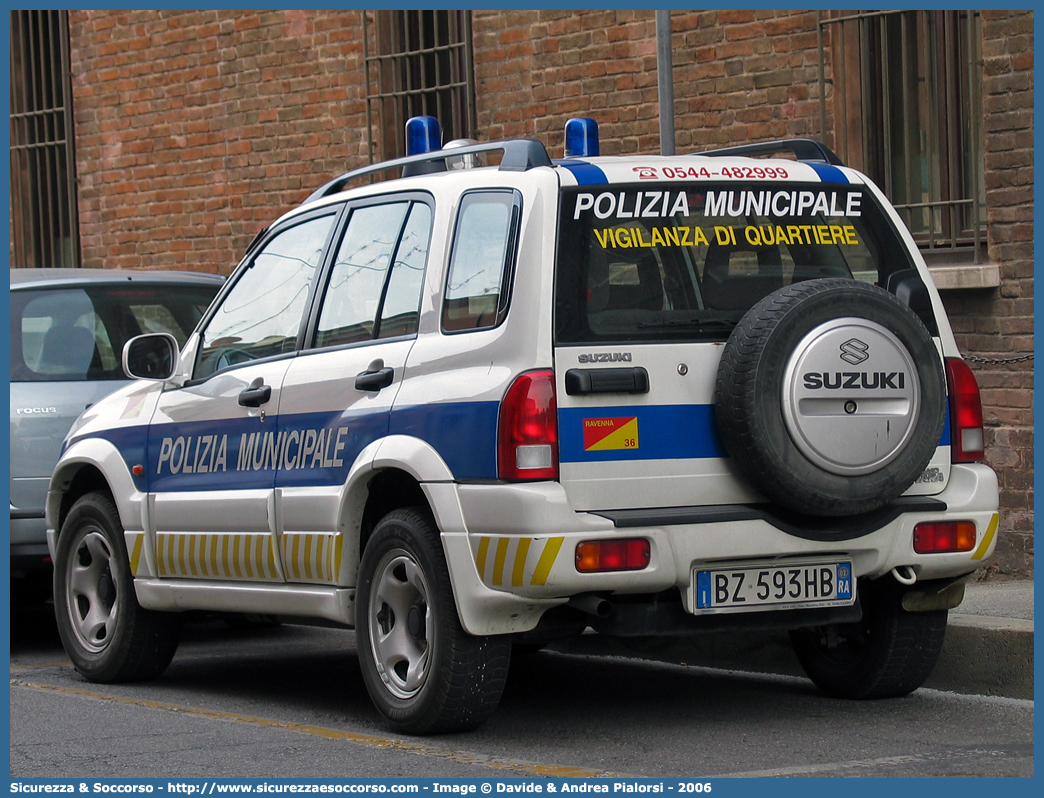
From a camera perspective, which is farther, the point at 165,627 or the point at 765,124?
the point at 765,124

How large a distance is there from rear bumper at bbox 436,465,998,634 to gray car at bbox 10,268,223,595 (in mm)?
3403

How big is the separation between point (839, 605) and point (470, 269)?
5.43 ft

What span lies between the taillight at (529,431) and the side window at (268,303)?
4.95 feet

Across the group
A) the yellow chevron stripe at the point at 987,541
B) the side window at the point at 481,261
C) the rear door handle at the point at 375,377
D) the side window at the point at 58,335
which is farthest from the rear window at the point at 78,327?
the yellow chevron stripe at the point at 987,541

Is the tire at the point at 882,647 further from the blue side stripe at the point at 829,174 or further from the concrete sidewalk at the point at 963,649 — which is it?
the blue side stripe at the point at 829,174

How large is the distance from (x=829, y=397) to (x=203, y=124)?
10150mm

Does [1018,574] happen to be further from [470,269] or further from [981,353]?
[470,269]

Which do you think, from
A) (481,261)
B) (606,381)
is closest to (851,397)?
(606,381)

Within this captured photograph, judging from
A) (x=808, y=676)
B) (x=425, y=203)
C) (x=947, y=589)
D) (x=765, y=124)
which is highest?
(x=765, y=124)

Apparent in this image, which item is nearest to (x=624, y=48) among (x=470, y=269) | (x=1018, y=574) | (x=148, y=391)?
(x=1018, y=574)

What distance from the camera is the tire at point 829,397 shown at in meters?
5.43

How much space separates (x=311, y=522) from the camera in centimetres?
625

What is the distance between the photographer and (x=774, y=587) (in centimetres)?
562

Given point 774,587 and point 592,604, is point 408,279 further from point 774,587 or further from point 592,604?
point 774,587
